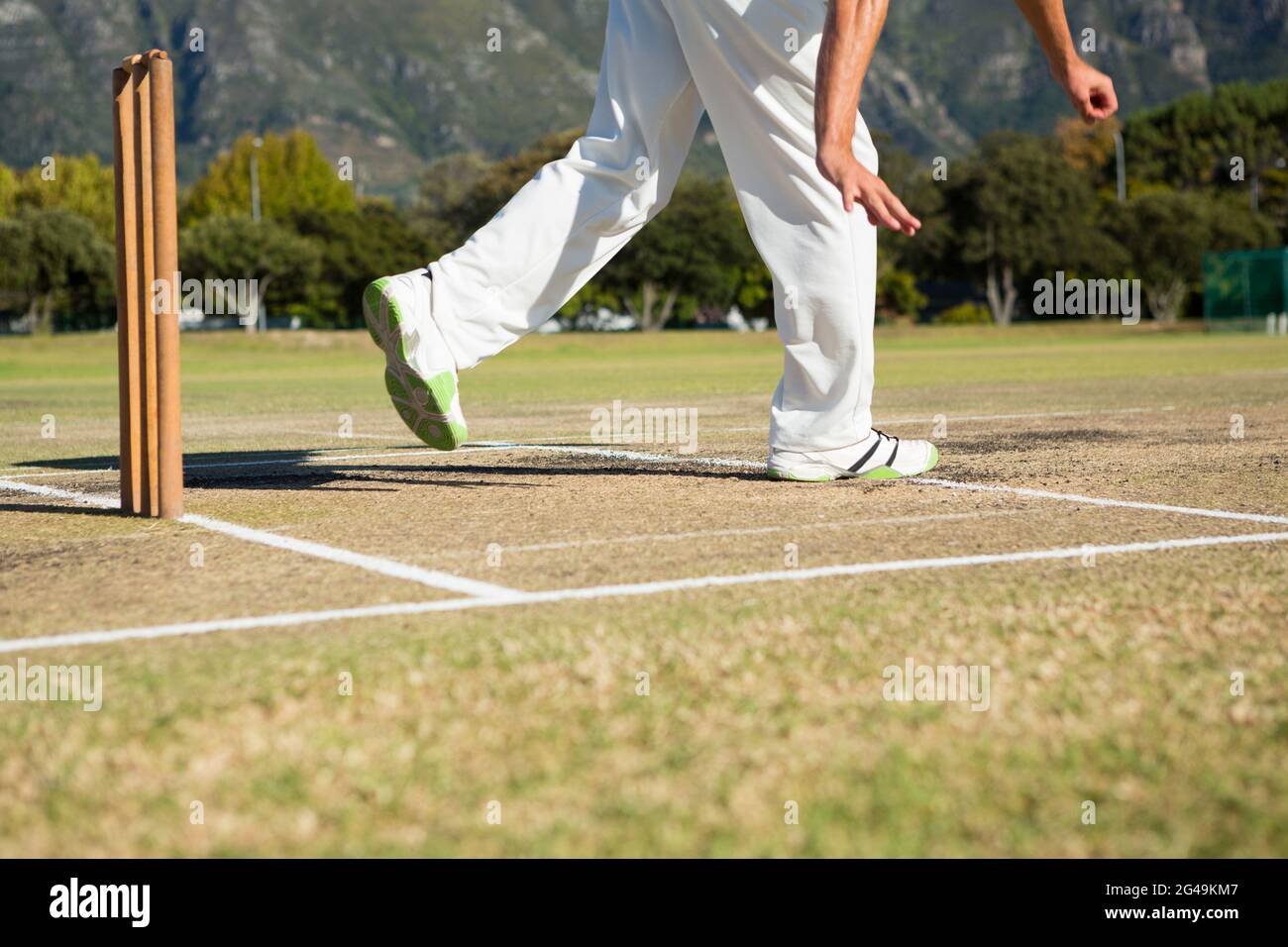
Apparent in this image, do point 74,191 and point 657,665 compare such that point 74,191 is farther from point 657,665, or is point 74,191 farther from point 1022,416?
point 657,665

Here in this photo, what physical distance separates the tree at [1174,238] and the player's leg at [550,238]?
3054 inches

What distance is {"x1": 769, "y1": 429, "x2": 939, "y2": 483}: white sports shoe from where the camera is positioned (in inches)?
214

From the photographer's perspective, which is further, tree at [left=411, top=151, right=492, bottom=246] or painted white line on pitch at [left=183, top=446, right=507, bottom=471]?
tree at [left=411, top=151, right=492, bottom=246]

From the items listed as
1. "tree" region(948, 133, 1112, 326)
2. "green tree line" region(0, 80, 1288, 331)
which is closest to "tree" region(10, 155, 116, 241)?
"green tree line" region(0, 80, 1288, 331)

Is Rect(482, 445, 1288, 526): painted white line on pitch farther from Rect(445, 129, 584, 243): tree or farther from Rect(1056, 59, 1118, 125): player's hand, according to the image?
Rect(445, 129, 584, 243): tree

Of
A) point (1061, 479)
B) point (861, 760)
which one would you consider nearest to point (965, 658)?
point (861, 760)

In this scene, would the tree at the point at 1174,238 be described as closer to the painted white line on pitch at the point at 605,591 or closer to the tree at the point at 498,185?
the tree at the point at 498,185

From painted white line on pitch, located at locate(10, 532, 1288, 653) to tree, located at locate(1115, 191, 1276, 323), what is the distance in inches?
3100

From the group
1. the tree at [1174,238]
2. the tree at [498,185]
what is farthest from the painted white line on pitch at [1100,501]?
the tree at [498,185]

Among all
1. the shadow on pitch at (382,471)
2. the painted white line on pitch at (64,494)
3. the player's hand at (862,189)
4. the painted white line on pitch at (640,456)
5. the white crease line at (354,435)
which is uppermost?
the player's hand at (862,189)

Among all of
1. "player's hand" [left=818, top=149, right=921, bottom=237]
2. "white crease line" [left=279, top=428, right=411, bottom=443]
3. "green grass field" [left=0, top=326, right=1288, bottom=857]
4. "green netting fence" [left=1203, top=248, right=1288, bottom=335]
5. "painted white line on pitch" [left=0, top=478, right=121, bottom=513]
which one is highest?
"green netting fence" [left=1203, top=248, right=1288, bottom=335]

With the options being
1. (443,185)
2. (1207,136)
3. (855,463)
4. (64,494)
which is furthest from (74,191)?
(855,463)

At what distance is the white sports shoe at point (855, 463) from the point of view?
5.43 metres
